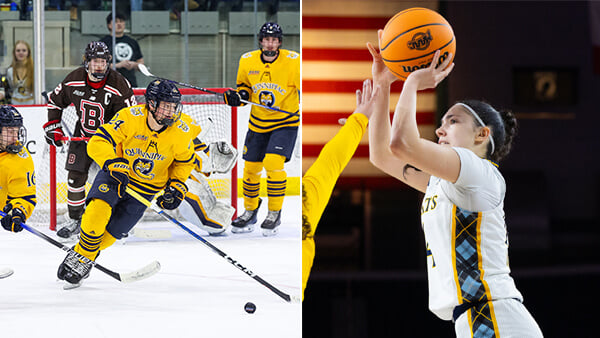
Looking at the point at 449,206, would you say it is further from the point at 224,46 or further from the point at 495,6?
the point at 224,46

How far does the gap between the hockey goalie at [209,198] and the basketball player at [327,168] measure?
10.1ft

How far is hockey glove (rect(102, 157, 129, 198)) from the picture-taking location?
347 centimetres

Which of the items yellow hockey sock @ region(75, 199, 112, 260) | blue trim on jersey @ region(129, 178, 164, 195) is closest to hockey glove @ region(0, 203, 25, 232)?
yellow hockey sock @ region(75, 199, 112, 260)

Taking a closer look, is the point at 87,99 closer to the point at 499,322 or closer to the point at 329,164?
the point at 329,164

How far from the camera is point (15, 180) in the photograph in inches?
139

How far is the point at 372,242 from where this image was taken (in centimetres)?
216

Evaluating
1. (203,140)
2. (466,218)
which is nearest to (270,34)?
(203,140)

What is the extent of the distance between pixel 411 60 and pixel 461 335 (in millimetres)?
619

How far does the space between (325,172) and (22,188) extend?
204 centimetres

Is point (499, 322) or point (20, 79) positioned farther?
point (20, 79)

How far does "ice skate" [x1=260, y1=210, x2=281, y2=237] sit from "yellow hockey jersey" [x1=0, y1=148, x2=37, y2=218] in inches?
71.6

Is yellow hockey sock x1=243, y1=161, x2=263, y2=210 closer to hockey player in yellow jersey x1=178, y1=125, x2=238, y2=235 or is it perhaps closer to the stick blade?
hockey player in yellow jersey x1=178, y1=125, x2=238, y2=235

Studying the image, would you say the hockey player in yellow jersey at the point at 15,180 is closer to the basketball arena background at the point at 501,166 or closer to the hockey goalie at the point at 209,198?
the hockey goalie at the point at 209,198

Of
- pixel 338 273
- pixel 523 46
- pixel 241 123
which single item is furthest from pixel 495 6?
pixel 241 123
